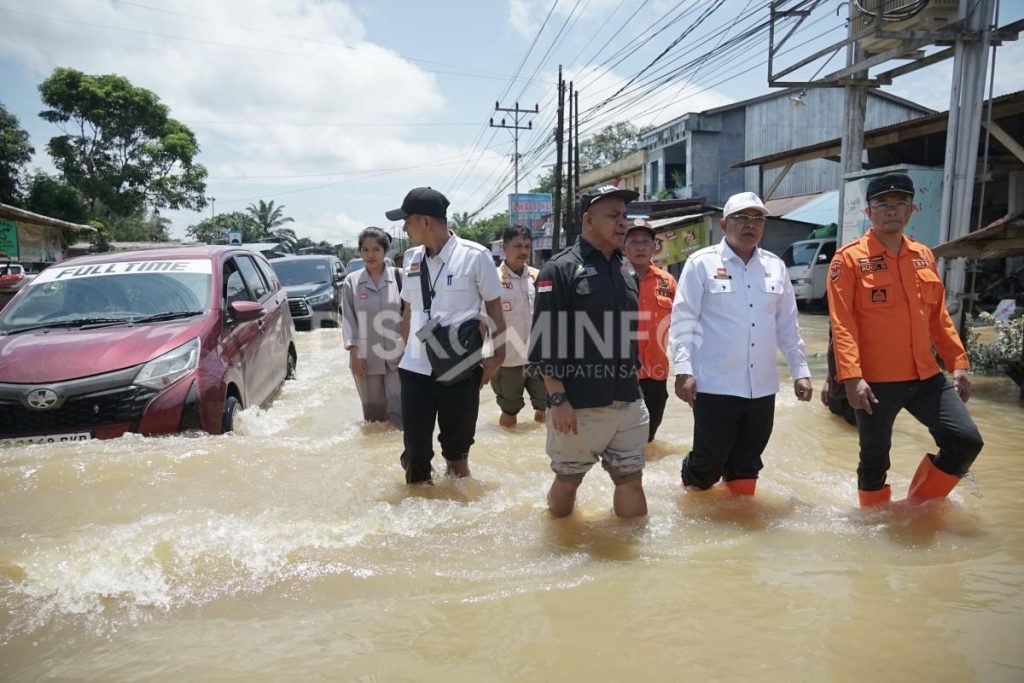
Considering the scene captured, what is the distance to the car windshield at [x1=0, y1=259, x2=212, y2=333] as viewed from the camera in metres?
5.06

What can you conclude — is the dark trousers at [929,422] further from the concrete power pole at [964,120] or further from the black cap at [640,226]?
the concrete power pole at [964,120]

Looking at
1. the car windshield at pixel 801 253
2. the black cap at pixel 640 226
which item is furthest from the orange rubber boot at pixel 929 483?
the car windshield at pixel 801 253

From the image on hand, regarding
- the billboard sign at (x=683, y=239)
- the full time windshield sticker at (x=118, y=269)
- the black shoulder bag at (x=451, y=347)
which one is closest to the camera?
the black shoulder bag at (x=451, y=347)

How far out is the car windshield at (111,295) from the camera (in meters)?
5.06

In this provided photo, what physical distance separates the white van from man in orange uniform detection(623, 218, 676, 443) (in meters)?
12.5

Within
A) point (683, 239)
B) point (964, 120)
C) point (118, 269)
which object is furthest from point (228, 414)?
point (683, 239)

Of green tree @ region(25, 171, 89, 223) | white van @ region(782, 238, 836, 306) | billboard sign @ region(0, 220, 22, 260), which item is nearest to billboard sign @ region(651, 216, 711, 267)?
white van @ region(782, 238, 836, 306)

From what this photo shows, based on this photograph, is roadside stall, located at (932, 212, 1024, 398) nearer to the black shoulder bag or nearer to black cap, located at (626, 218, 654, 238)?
black cap, located at (626, 218, 654, 238)

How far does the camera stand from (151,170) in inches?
1273

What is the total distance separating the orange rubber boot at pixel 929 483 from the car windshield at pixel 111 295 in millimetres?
4727

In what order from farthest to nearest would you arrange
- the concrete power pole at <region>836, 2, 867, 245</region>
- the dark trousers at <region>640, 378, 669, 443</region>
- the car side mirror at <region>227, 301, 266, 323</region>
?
the concrete power pole at <region>836, 2, 867, 245</region> < the car side mirror at <region>227, 301, 266, 323</region> < the dark trousers at <region>640, 378, 669, 443</region>

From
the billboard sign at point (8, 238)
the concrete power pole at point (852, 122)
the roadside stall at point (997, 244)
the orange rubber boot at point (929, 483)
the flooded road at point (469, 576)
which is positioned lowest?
the flooded road at point (469, 576)

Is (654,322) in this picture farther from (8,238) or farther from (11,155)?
(11,155)

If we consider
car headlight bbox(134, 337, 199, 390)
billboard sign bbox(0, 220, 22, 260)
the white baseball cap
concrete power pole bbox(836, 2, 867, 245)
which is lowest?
car headlight bbox(134, 337, 199, 390)
